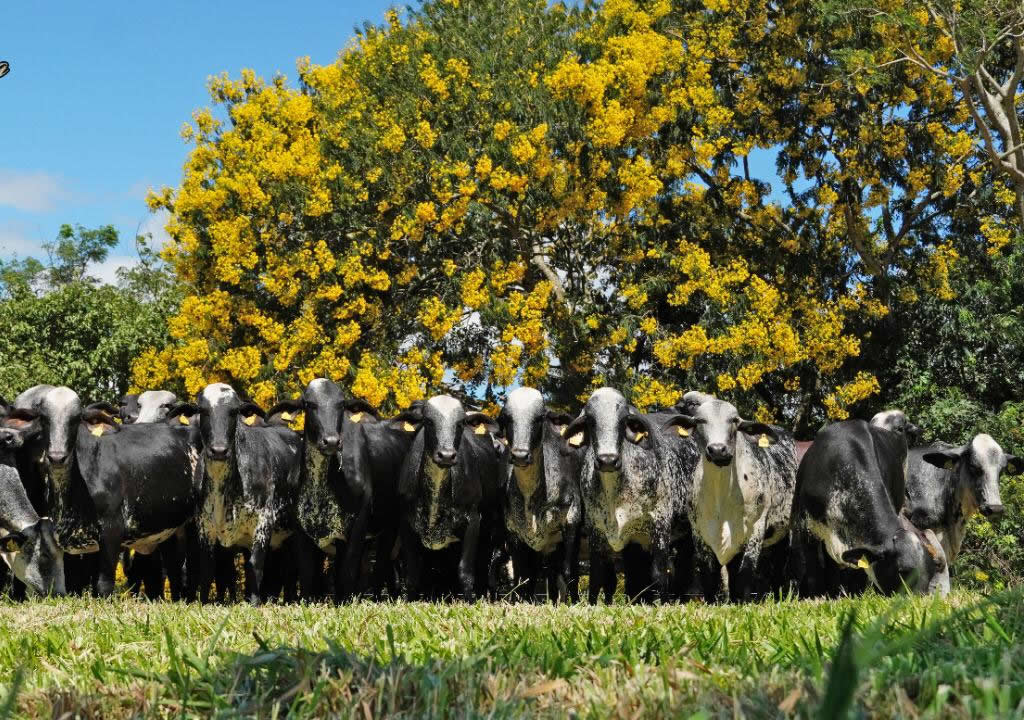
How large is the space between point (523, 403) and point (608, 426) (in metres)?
0.92

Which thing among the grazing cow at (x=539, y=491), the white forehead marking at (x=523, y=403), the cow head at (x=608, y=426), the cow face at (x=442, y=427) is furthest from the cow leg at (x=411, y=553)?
the cow head at (x=608, y=426)

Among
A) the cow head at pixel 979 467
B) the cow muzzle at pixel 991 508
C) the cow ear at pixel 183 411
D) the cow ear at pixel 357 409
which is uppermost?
the cow ear at pixel 183 411

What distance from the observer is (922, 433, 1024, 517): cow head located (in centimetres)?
1288

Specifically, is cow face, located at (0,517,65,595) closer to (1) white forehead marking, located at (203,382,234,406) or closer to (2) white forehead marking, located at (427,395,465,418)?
(1) white forehead marking, located at (203,382,234,406)

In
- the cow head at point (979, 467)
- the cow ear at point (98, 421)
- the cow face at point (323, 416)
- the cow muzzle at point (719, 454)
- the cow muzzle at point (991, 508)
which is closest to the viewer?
the cow muzzle at point (719, 454)

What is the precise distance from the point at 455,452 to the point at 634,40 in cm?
1128

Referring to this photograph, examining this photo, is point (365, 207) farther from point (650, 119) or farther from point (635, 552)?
point (635, 552)

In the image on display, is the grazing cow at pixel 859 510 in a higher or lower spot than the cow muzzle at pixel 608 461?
lower

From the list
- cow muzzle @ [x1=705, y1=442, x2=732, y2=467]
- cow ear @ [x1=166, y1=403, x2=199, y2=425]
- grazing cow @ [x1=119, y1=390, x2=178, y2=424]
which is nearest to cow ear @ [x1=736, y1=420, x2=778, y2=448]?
cow muzzle @ [x1=705, y1=442, x2=732, y2=467]

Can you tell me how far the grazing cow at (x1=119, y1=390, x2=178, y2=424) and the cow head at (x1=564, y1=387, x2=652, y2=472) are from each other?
243 inches

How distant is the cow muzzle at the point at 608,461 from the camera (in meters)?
10.9

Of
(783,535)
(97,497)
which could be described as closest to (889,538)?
(783,535)

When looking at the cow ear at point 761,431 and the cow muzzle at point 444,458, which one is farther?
the cow ear at point 761,431

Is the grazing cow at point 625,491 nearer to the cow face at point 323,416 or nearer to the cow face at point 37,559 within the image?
the cow face at point 323,416
